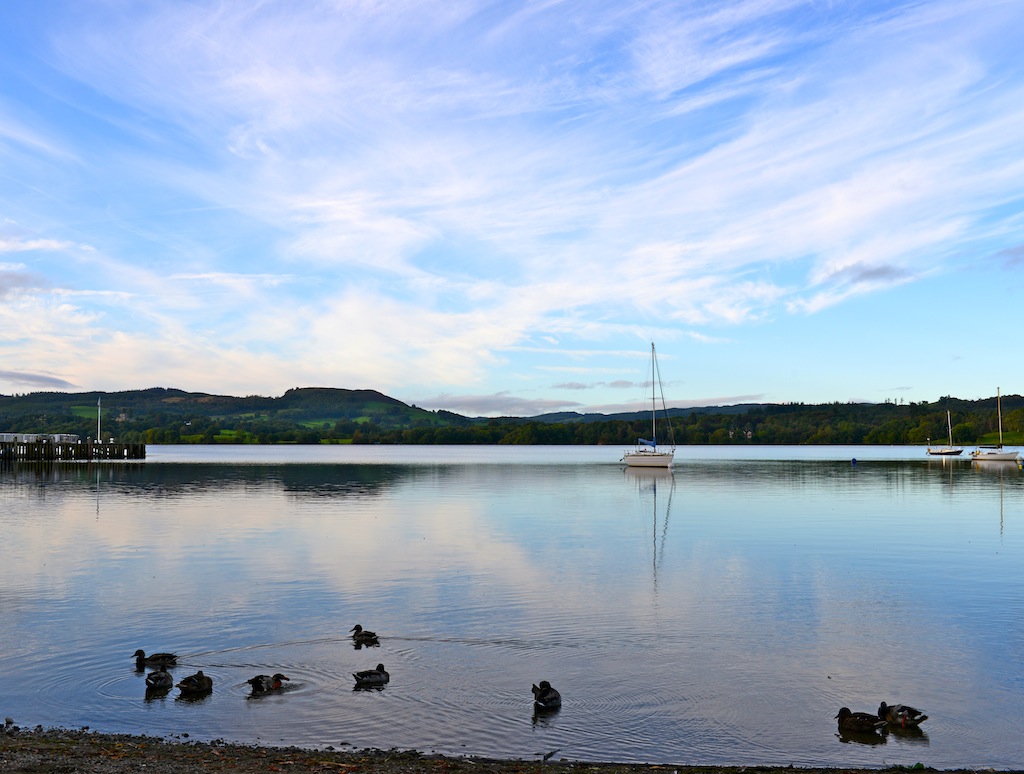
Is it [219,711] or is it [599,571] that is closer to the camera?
[219,711]

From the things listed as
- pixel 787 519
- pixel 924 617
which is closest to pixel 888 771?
pixel 924 617

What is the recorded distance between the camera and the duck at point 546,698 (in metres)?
14.9

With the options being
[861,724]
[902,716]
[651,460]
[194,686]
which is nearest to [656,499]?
[651,460]

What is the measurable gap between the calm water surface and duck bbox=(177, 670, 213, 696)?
0.24 meters

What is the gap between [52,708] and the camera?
591 inches

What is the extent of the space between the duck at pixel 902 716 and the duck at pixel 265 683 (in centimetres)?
1032

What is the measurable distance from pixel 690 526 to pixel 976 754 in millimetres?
31842

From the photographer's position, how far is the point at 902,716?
47.0ft

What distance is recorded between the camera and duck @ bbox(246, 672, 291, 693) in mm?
15953

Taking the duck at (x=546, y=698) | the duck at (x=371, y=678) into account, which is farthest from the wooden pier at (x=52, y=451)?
the duck at (x=546, y=698)

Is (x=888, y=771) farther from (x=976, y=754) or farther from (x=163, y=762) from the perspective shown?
(x=163, y=762)

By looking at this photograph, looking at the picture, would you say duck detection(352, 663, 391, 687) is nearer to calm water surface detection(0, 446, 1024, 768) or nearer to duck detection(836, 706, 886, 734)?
calm water surface detection(0, 446, 1024, 768)

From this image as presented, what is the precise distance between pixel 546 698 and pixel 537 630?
5997mm

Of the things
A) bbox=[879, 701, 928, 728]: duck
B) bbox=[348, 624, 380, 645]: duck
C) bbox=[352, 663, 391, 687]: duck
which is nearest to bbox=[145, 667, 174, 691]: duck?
bbox=[352, 663, 391, 687]: duck
